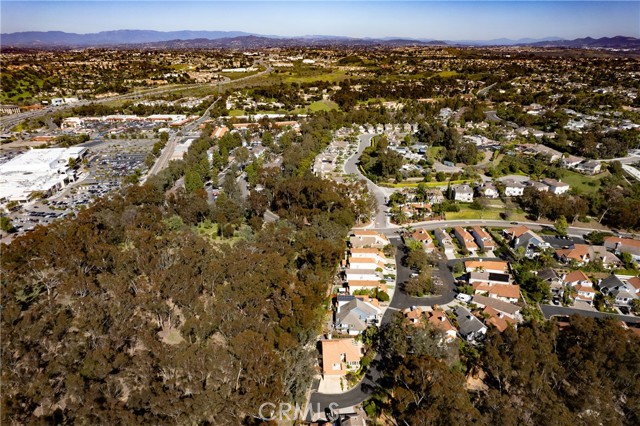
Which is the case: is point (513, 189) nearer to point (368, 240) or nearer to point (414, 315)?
point (368, 240)

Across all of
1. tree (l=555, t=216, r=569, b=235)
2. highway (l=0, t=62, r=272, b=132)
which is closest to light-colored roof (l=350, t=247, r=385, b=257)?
tree (l=555, t=216, r=569, b=235)

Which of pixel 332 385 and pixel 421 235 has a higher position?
pixel 421 235

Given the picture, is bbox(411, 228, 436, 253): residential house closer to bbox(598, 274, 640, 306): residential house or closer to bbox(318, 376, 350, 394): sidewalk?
bbox(598, 274, 640, 306): residential house

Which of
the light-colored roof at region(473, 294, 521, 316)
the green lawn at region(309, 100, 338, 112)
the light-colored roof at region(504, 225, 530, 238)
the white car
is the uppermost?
the green lawn at region(309, 100, 338, 112)

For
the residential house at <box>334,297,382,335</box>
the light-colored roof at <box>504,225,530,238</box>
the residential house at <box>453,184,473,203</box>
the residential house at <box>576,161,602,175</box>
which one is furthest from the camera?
the residential house at <box>576,161,602,175</box>

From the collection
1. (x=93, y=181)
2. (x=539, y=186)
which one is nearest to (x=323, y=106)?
(x=93, y=181)
